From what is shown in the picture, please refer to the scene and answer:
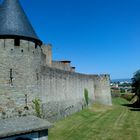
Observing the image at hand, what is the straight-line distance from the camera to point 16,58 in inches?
591

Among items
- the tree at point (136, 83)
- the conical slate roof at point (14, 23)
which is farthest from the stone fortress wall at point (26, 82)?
the tree at point (136, 83)

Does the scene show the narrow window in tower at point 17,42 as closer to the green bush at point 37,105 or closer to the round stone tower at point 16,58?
the round stone tower at point 16,58

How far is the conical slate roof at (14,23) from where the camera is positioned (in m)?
15.1

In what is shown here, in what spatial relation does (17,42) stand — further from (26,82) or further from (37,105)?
(37,105)

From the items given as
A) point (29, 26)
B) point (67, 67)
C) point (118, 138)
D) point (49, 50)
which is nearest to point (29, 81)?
point (29, 26)

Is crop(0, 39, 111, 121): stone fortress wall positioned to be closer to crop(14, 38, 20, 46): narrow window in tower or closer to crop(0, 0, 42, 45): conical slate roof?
crop(14, 38, 20, 46): narrow window in tower

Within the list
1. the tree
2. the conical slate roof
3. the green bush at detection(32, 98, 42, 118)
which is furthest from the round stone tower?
the tree

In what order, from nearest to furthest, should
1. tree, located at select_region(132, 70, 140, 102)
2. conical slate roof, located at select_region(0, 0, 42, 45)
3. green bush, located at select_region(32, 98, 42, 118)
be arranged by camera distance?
conical slate roof, located at select_region(0, 0, 42, 45) < green bush, located at select_region(32, 98, 42, 118) < tree, located at select_region(132, 70, 140, 102)

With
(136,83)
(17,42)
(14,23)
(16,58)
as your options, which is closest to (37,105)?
(16,58)

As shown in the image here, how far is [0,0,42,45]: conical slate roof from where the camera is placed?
15.1 meters

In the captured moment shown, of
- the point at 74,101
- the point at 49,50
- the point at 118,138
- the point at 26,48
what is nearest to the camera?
the point at 118,138

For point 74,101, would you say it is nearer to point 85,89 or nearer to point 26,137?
point 85,89

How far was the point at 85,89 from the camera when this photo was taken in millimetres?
34094

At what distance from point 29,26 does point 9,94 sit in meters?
4.56
